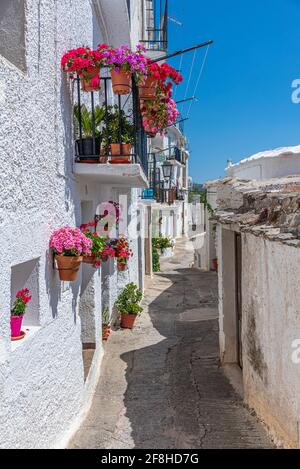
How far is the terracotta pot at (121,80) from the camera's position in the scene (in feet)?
20.6

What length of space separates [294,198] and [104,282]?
5843 mm

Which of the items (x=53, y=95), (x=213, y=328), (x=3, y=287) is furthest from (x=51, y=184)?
(x=213, y=328)

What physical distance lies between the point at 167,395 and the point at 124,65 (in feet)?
16.1

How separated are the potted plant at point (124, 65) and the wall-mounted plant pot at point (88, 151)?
780 mm

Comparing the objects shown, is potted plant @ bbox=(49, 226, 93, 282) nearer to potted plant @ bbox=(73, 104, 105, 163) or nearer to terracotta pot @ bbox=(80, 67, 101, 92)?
potted plant @ bbox=(73, 104, 105, 163)

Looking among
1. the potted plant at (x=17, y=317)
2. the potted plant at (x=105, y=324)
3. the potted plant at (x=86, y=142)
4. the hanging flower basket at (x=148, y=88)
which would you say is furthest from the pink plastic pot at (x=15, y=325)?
the potted plant at (x=105, y=324)

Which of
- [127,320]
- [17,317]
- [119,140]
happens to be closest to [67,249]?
[17,317]

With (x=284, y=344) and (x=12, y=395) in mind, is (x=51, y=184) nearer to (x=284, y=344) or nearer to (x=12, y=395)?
(x=12, y=395)

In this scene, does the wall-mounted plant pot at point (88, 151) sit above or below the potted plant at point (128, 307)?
above

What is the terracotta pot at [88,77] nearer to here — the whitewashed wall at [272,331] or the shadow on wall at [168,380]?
the whitewashed wall at [272,331]

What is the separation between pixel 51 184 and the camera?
17.8 ft

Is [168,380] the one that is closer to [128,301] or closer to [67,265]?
[67,265]

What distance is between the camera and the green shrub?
1148 cm

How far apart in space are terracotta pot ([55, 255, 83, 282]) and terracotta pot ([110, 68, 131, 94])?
242 cm
